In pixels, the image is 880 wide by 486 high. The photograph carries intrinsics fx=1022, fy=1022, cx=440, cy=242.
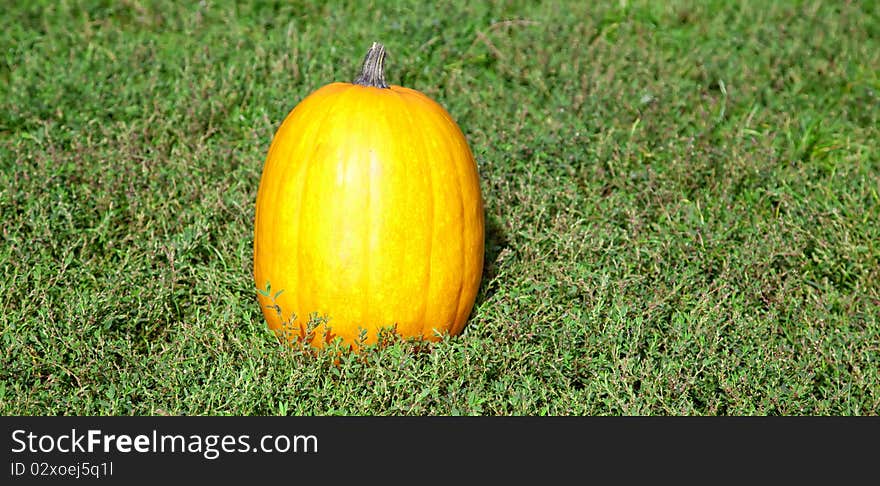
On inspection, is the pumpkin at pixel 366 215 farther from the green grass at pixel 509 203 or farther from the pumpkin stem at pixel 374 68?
the green grass at pixel 509 203

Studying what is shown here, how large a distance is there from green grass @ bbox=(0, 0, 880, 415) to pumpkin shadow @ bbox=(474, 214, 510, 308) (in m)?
0.02

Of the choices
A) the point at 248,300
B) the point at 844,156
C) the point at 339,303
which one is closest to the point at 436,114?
the point at 339,303

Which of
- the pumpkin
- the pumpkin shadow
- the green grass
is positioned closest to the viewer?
the pumpkin

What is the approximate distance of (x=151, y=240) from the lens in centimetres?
395

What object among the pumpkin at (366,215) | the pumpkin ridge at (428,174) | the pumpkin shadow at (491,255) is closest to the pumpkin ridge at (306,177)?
the pumpkin at (366,215)

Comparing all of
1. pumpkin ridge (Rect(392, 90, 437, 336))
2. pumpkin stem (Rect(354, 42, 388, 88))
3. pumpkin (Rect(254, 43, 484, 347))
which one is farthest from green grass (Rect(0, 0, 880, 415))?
pumpkin stem (Rect(354, 42, 388, 88))

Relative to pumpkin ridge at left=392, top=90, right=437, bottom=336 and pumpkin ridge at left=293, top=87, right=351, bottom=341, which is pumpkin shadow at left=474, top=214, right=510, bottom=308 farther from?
pumpkin ridge at left=293, top=87, right=351, bottom=341

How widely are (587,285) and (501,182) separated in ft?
2.77

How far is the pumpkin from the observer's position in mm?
3107

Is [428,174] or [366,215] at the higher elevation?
[428,174]

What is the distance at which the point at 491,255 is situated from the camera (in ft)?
13.1

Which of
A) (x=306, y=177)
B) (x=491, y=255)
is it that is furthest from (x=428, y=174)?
(x=491, y=255)

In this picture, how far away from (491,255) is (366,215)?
990mm

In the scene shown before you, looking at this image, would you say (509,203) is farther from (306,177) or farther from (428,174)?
(306,177)
